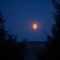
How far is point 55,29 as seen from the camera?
13.5 metres

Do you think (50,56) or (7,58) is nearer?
(50,56)

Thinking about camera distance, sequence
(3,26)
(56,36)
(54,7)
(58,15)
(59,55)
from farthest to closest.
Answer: (3,26) < (54,7) < (58,15) < (56,36) < (59,55)

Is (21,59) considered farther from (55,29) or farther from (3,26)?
(3,26)

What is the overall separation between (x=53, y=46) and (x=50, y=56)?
45 cm

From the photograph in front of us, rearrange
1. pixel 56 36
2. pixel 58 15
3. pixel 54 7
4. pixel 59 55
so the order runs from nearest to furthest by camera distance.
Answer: pixel 59 55
pixel 56 36
pixel 58 15
pixel 54 7

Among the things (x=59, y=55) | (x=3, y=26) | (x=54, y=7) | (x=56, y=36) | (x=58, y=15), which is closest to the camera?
(x=59, y=55)

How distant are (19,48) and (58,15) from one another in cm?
288

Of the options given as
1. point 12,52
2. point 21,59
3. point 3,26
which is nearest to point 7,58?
point 12,52

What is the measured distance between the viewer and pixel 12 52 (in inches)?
560

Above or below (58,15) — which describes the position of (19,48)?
below

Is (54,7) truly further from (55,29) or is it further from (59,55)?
(59,55)

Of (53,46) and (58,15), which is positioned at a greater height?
(58,15)

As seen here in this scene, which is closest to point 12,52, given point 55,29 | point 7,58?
point 7,58

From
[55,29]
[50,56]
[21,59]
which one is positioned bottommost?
[21,59]
